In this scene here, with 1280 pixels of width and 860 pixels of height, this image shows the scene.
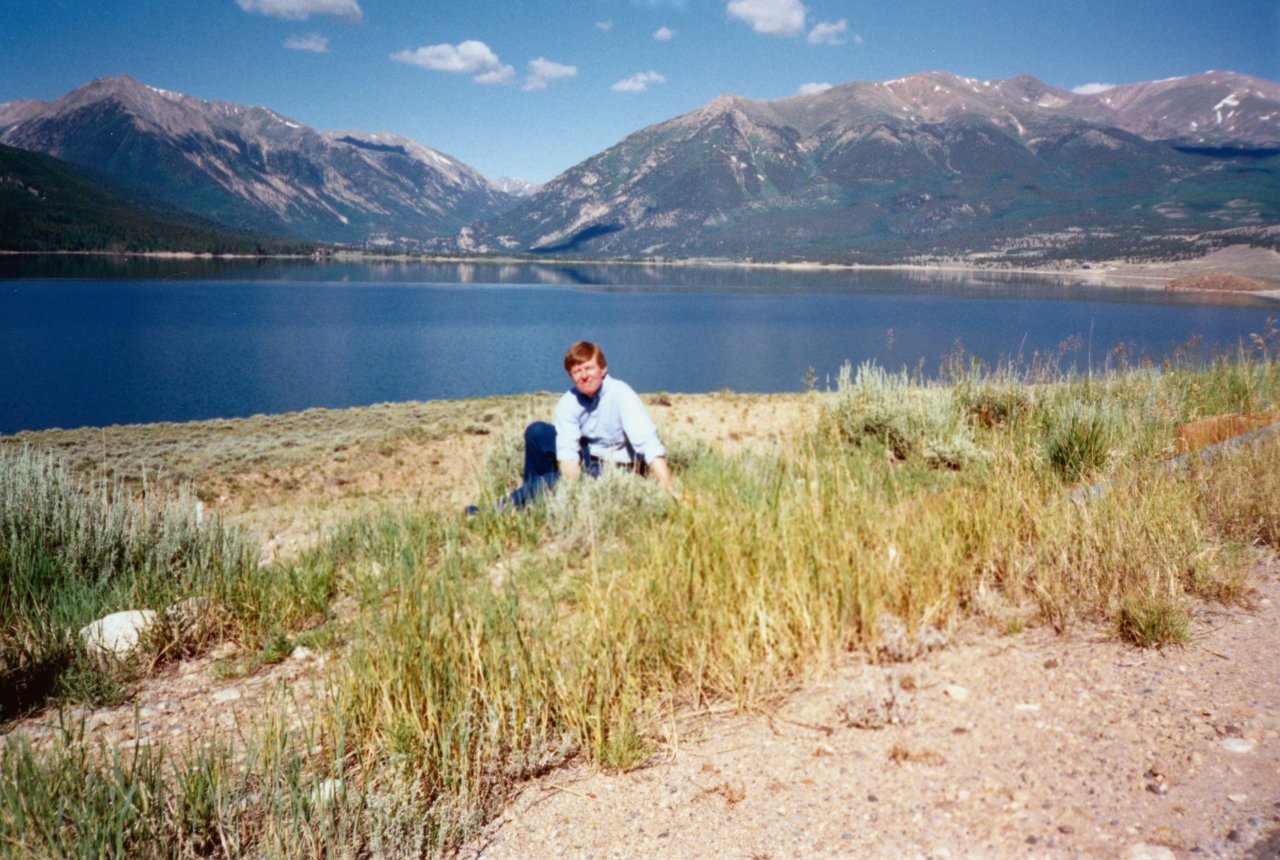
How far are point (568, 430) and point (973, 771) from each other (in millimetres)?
4035

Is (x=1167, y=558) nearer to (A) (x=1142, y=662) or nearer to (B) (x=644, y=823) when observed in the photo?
(A) (x=1142, y=662)

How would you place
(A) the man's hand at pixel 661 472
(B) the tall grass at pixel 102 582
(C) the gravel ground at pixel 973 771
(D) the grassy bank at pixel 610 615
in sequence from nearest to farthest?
(C) the gravel ground at pixel 973 771 → (D) the grassy bank at pixel 610 615 → (B) the tall grass at pixel 102 582 → (A) the man's hand at pixel 661 472

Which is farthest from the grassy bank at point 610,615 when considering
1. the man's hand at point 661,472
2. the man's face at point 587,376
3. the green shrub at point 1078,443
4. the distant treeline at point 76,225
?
the distant treeline at point 76,225

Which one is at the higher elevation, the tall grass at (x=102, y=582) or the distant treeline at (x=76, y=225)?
the distant treeline at (x=76, y=225)

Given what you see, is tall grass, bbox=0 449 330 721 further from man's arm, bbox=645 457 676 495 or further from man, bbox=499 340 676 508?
man's arm, bbox=645 457 676 495

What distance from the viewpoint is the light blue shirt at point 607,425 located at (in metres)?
5.83

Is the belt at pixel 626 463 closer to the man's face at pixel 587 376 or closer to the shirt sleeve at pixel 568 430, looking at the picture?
the shirt sleeve at pixel 568 430

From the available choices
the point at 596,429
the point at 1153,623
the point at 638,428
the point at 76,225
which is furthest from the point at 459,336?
the point at 76,225

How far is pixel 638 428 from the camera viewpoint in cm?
586

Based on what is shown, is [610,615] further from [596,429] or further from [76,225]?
[76,225]

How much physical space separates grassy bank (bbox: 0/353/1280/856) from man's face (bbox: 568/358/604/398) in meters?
0.86

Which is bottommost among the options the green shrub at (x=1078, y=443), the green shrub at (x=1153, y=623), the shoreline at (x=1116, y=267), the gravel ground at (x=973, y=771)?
the gravel ground at (x=973, y=771)

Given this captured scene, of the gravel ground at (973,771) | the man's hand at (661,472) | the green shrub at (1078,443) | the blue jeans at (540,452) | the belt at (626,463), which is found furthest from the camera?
the blue jeans at (540,452)

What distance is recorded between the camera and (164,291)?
89188mm
